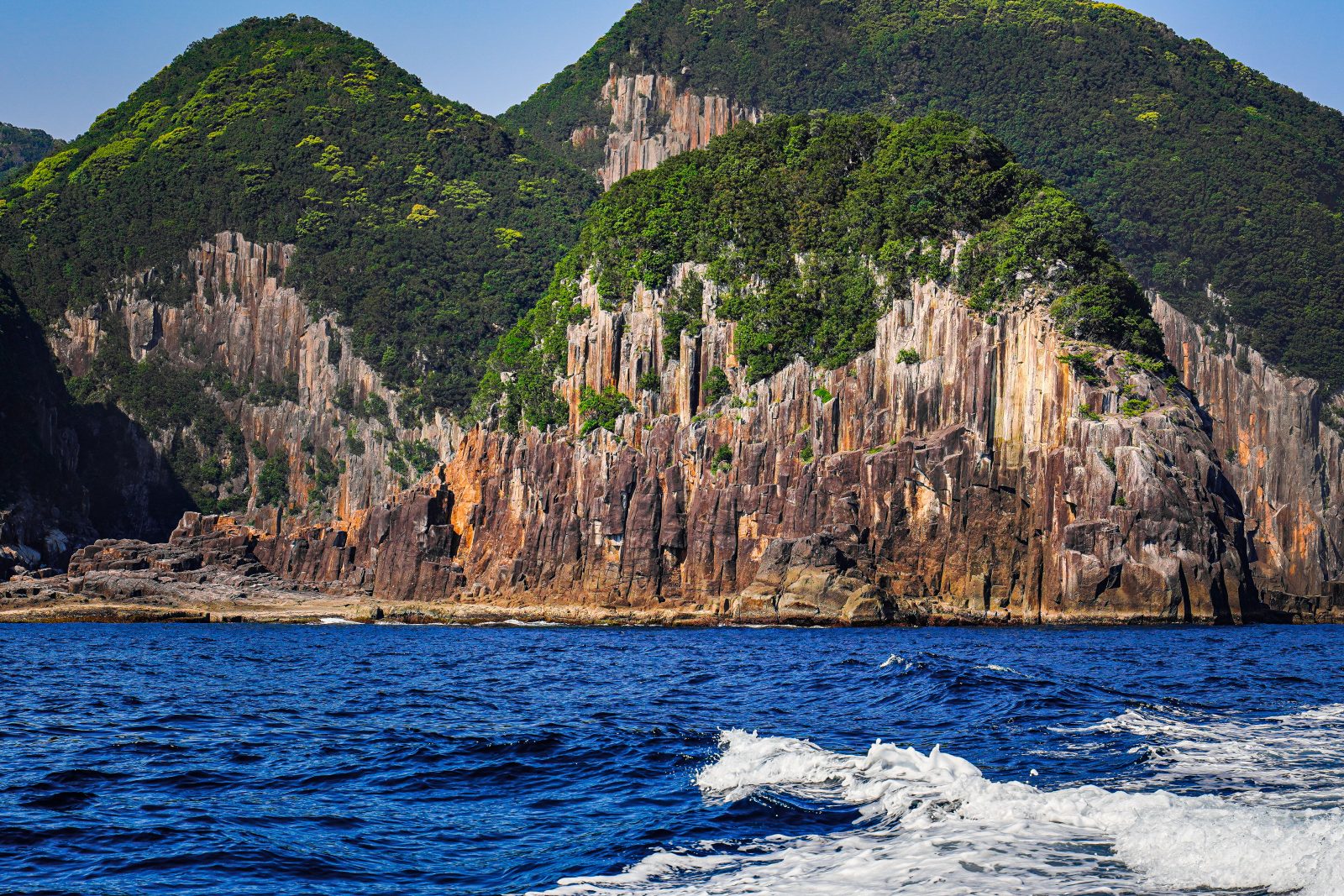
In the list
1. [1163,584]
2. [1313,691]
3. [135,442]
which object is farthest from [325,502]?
[1313,691]

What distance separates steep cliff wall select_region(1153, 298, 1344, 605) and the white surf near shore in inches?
4232

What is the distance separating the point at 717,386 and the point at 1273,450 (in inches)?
2319

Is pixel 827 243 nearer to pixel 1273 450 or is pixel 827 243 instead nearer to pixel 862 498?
pixel 862 498

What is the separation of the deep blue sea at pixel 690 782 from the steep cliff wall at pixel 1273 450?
272ft

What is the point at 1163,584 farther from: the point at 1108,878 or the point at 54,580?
the point at 54,580

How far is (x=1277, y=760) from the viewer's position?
27.1 m

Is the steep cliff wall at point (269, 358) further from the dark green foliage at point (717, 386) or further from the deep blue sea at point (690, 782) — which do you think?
the deep blue sea at point (690, 782)

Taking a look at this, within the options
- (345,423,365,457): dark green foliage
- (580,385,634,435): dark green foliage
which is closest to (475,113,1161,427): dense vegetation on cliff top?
(580,385,634,435): dark green foliage

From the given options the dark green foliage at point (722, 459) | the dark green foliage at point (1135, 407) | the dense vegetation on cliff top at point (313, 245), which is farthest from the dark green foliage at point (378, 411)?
the dark green foliage at point (1135, 407)

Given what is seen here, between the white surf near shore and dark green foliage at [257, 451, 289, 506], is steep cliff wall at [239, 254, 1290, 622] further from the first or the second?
the white surf near shore

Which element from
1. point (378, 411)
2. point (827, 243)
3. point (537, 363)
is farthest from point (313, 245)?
point (827, 243)

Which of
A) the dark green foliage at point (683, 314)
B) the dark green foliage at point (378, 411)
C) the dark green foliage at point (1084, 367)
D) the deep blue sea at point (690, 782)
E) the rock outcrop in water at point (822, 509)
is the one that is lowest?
the deep blue sea at point (690, 782)

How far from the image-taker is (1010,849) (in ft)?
65.6

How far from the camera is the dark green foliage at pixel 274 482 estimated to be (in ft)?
545
